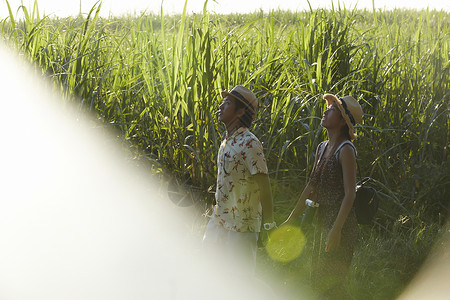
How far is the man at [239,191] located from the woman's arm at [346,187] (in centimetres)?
34

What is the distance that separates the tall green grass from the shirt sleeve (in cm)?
107

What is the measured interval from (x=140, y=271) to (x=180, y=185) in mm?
730

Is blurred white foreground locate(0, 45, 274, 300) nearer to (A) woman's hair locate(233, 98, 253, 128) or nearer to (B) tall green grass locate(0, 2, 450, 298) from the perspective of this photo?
(B) tall green grass locate(0, 2, 450, 298)

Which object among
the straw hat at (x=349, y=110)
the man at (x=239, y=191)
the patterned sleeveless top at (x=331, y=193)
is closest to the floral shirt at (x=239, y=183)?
the man at (x=239, y=191)

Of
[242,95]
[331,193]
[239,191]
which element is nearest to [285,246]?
[331,193]

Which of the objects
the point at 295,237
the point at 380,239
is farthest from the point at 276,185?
the point at 380,239

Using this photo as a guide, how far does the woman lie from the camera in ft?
10.6

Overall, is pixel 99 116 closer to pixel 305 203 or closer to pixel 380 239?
pixel 305 203

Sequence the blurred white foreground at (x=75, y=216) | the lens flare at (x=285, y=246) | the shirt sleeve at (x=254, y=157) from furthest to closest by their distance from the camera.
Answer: the lens flare at (x=285, y=246) < the blurred white foreground at (x=75, y=216) < the shirt sleeve at (x=254, y=157)

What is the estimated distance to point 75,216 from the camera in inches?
179

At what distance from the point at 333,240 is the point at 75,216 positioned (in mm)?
2161

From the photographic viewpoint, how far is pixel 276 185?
4.74 metres

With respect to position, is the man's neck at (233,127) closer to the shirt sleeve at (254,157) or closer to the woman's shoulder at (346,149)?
the shirt sleeve at (254,157)

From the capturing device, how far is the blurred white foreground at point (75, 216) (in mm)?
4203
